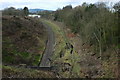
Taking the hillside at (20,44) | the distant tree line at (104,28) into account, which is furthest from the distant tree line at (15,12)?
the distant tree line at (104,28)

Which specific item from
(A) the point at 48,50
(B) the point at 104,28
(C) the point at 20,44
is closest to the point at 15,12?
(C) the point at 20,44

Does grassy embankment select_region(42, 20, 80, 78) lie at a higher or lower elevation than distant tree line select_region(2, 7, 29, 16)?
lower

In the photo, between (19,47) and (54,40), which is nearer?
(19,47)

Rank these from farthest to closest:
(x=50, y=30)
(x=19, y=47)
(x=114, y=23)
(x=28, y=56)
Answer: (x=50, y=30)
(x=19, y=47)
(x=28, y=56)
(x=114, y=23)

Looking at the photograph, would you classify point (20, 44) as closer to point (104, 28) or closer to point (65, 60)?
point (65, 60)

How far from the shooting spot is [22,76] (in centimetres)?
2331

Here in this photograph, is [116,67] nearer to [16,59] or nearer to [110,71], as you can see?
[110,71]

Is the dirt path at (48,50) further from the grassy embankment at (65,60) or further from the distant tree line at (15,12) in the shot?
the distant tree line at (15,12)

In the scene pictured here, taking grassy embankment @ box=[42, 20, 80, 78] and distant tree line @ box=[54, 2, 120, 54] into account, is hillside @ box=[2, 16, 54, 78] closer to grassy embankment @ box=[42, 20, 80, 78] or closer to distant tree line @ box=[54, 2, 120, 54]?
grassy embankment @ box=[42, 20, 80, 78]

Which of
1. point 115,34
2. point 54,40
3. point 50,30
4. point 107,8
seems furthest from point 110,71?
point 50,30

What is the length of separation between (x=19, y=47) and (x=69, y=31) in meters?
14.9

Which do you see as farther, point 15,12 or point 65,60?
point 15,12

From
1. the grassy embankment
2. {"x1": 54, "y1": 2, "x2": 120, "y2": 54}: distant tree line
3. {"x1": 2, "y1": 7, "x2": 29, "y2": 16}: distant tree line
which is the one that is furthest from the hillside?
{"x1": 2, "y1": 7, "x2": 29, "y2": 16}: distant tree line

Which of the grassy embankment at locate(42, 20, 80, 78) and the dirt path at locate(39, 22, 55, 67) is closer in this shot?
the grassy embankment at locate(42, 20, 80, 78)
